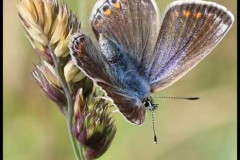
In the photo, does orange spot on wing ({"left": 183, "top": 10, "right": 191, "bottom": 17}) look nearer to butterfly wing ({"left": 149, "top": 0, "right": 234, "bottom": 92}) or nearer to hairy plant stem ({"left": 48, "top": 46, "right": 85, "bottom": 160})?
butterfly wing ({"left": 149, "top": 0, "right": 234, "bottom": 92})

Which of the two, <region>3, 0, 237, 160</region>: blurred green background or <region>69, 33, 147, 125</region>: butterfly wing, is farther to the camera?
<region>3, 0, 237, 160</region>: blurred green background

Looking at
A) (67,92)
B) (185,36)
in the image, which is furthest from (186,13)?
(67,92)

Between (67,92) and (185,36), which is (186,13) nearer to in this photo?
(185,36)

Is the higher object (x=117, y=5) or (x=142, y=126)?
(x=117, y=5)

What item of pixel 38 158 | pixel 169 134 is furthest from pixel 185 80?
pixel 38 158

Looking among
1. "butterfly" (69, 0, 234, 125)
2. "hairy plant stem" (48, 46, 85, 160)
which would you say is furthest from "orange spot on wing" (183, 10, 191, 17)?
"hairy plant stem" (48, 46, 85, 160)
